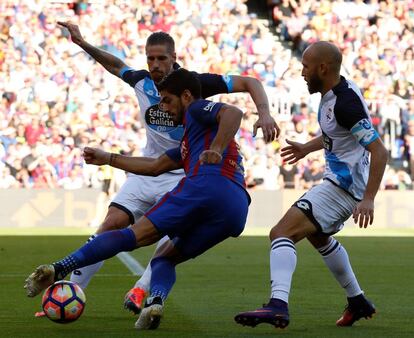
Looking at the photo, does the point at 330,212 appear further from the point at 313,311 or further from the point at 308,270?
the point at 308,270

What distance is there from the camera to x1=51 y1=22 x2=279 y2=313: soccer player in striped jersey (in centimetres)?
884

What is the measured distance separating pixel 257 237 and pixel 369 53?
9.18 m

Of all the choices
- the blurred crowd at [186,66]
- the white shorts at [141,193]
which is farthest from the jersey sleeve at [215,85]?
the blurred crowd at [186,66]

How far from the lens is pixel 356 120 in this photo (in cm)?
769

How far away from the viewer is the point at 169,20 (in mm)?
28359

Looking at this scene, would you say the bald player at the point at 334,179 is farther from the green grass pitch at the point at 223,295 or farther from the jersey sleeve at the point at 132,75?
the jersey sleeve at the point at 132,75

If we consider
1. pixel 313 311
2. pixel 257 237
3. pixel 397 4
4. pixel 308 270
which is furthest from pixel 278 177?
pixel 313 311

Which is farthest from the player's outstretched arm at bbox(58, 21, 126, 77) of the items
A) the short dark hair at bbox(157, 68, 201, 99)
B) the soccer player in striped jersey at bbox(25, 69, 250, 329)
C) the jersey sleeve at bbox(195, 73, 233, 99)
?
the short dark hair at bbox(157, 68, 201, 99)

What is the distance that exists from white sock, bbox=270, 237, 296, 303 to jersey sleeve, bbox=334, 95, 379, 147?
892 mm

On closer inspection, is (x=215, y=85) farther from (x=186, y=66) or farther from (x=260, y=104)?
(x=186, y=66)

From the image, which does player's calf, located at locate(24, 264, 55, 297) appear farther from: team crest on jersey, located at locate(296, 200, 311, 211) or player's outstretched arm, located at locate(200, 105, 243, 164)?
team crest on jersey, located at locate(296, 200, 311, 211)

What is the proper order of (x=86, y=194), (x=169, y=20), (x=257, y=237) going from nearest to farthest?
(x=257, y=237) → (x=86, y=194) → (x=169, y=20)

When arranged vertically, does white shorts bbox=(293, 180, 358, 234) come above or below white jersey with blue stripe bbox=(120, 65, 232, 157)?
below

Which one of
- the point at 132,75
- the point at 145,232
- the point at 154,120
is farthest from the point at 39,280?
the point at 132,75
